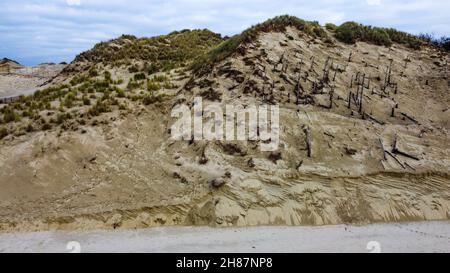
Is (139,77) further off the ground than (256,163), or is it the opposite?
(139,77)

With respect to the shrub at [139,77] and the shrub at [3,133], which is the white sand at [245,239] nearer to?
the shrub at [3,133]

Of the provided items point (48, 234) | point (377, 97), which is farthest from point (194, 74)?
Result: point (48, 234)

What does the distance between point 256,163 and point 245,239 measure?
3.78m

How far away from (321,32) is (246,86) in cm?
782

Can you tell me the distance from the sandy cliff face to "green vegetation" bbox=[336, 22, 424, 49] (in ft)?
14.4

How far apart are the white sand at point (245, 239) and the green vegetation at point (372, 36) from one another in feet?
46.3

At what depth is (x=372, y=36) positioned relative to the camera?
25.6 m

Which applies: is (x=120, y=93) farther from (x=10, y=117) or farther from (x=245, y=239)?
(x=245, y=239)

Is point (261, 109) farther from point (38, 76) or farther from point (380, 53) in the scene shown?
point (38, 76)

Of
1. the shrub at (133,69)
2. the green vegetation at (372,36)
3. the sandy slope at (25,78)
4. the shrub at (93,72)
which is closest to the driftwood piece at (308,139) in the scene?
the green vegetation at (372,36)

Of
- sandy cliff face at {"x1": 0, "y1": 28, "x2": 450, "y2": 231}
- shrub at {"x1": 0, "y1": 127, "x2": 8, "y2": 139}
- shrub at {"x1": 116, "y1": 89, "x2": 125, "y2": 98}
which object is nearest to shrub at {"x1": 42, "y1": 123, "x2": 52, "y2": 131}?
sandy cliff face at {"x1": 0, "y1": 28, "x2": 450, "y2": 231}

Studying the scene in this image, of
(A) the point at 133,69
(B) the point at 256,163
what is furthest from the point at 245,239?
(A) the point at 133,69

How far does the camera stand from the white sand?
12.0 m

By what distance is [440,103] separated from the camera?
68.7 ft
